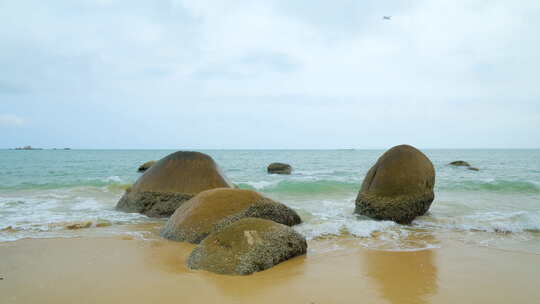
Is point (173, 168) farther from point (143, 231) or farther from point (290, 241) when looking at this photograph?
point (290, 241)

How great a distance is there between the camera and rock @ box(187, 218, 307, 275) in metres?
4.03

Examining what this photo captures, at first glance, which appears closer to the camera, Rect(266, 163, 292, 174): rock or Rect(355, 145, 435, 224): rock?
Rect(355, 145, 435, 224): rock

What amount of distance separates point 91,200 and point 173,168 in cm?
421

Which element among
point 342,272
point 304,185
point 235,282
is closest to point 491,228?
point 342,272

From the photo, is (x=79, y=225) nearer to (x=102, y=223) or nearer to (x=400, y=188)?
(x=102, y=223)

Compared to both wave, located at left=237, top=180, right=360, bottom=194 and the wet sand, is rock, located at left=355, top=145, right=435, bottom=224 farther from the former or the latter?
wave, located at left=237, top=180, right=360, bottom=194

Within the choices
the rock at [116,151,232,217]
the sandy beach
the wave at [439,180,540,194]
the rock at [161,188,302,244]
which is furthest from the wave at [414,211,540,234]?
the wave at [439,180,540,194]

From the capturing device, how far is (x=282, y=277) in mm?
3896

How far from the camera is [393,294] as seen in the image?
11.1 feet

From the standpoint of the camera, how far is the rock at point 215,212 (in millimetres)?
5641

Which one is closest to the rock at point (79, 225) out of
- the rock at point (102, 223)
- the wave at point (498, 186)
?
the rock at point (102, 223)

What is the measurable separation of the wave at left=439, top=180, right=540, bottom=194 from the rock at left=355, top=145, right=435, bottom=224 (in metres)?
7.40

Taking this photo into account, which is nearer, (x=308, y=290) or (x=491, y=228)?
(x=308, y=290)

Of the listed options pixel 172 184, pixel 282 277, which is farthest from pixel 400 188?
pixel 172 184
